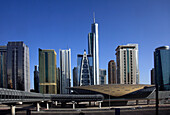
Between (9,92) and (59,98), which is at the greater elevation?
(9,92)

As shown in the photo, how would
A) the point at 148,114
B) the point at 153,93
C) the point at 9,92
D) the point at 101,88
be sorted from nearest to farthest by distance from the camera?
the point at 9,92, the point at 148,114, the point at 153,93, the point at 101,88

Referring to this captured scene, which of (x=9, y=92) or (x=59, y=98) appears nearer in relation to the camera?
(x=9, y=92)

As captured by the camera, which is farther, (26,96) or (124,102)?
(124,102)

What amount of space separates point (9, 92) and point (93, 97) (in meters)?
58.9

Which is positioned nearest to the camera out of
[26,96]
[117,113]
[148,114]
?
[117,113]

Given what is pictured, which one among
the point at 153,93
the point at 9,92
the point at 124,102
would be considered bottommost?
the point at 124,102

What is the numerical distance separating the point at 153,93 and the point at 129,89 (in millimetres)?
15794

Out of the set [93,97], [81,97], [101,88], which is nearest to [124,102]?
[101,88]

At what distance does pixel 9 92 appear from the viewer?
154 feet

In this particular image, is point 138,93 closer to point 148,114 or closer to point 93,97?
point 93,97

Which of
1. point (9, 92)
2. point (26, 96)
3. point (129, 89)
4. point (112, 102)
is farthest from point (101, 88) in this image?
point (9, 92)

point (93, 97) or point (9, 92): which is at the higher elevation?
point (9, 92)

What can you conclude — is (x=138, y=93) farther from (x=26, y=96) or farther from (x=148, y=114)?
(x=26, y=96)

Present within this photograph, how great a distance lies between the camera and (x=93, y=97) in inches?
3804
